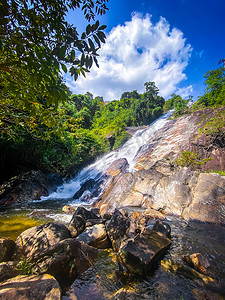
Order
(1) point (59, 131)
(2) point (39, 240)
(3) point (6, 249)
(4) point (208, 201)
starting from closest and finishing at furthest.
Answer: (1) point (59, 131)
(3) point (6, 249)
(2) point (39, 240)
(4) point (208, 201)

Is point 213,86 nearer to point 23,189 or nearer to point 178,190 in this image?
point 178,190

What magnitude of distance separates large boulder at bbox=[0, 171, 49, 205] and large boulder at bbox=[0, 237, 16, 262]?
650 cm

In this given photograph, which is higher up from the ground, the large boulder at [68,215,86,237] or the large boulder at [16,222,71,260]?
the large boulder at [16,222,71,260]

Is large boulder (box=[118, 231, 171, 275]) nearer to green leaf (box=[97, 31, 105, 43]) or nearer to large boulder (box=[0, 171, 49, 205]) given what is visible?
green leaf (box=[97, 31, 105, 43])

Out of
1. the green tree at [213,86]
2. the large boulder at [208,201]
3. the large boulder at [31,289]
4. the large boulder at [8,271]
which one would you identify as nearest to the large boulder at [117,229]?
the large boulder at [31,289]

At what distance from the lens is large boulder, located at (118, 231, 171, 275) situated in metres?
2.91

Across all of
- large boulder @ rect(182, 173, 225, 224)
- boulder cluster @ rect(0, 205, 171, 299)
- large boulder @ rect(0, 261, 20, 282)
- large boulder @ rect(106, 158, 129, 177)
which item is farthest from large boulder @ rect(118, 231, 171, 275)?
large boulder @ rect(106, 158, 129, 177)

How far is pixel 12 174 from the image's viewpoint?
35.3ft

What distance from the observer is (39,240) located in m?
3.39

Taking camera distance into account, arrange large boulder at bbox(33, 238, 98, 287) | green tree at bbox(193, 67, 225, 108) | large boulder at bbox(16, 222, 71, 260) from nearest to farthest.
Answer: large boulder at bbox(33, 238, 98, 287) < large boulder at bbox(16, 222, 71, 260) < green tree at bbox(193, 67, 225, 108)

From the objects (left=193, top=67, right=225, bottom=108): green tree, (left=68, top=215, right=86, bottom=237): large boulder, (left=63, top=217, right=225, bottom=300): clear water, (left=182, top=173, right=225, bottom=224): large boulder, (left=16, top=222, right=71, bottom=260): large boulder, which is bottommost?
(left=182, top=173, right=225, bottom=224): large boulder

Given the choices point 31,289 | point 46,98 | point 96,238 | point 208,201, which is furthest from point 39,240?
point 208,201

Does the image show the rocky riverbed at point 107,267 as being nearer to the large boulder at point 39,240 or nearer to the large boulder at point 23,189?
the large boulder at point 39,240

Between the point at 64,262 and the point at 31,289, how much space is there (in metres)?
0.91
